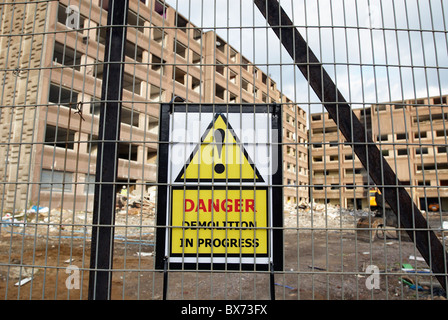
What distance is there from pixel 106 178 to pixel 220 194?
2.74 ft

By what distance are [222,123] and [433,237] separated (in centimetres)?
179

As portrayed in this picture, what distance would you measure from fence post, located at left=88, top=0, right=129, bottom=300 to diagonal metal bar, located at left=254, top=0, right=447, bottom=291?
49.5 inches

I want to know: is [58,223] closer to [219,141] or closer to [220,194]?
[220,194]

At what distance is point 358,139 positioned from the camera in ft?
7.63

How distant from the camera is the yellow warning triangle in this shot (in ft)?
7.04

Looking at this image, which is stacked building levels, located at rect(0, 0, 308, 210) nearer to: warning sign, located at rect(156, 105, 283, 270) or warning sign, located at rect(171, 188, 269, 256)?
warning sign, located at rect(156, 105, 283, 270)

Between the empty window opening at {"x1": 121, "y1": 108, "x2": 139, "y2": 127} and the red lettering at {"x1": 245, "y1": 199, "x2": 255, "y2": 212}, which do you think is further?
the empty window opening at {"x1": 121, "y1": 108, "x2": 139, "y2": 127}

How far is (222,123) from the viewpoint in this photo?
7.21 ft

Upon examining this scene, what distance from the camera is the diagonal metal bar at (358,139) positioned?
7.34 ft

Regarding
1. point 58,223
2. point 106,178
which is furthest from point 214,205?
point 58,223

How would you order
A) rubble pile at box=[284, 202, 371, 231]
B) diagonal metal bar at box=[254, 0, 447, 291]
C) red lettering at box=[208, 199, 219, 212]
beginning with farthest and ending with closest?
diagonal metal bar at box=[254, 0, 447, 291] < red lettering at box=[208, 199, 219, 212] < rubble pile at box=[284, 202, 371, 231]

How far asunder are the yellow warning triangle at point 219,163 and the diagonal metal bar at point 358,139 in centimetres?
73

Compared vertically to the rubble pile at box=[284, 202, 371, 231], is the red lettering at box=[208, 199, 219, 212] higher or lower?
higher

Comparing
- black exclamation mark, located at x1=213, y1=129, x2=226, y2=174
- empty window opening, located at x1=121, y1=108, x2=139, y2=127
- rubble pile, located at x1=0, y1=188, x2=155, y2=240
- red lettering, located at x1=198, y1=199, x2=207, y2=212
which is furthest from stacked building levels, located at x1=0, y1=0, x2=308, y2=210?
red lettering, located at x1=198, y1=199, x2=207, y2=212
